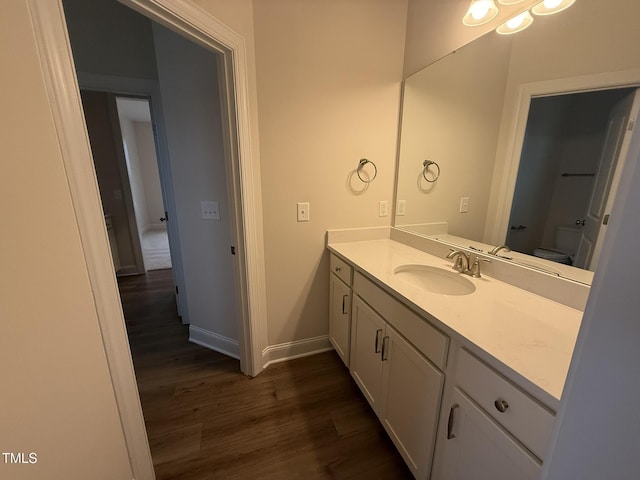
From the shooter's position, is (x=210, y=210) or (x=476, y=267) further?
(x=210, y=210)

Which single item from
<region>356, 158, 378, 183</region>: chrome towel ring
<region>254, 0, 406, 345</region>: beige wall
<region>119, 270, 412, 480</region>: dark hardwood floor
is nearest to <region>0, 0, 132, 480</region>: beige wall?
<region>119, 270, 412, 480</region>: dark hardwood floor

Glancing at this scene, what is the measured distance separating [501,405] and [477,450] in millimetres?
220

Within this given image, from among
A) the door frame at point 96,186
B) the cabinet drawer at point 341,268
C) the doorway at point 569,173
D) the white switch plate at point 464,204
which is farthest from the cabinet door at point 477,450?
the door frame at point 96,186

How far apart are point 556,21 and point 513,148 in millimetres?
479

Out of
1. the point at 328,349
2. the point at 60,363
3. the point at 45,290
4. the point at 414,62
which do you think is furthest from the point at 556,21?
the point at 328,349

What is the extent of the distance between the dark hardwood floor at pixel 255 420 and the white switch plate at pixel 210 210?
111 centimetres

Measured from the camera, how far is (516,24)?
1.15 meters

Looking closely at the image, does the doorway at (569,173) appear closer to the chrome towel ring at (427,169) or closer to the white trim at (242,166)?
the chrome towel ring at (427,169)

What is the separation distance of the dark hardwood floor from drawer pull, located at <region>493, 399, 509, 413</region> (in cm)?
82

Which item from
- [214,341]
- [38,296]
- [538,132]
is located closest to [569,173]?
[538,132]

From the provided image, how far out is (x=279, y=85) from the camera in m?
1.56

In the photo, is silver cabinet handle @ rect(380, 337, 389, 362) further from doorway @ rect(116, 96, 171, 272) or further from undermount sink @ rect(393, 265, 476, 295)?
doorway @ rect(116, 96, 171, 272)

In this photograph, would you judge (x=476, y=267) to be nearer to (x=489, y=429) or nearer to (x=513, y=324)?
(x=513, y=324)

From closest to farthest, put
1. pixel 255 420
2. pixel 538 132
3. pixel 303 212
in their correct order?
pixel 538 132 < pixel 255 420 < pixel 303 212
